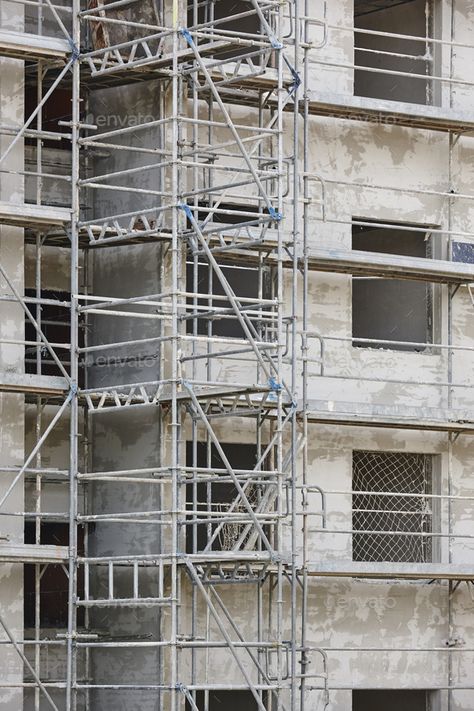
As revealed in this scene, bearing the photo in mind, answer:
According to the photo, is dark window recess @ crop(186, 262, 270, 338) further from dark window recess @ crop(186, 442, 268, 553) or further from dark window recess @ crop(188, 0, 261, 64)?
dark window recess @ crop(188, 0, 261, 64)

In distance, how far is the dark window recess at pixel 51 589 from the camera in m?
23.7

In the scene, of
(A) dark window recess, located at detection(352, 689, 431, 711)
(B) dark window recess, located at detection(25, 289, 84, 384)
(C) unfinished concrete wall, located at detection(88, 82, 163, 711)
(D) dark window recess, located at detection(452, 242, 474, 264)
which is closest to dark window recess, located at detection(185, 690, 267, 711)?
(A) dark window recess, located at detection(352, 689, 431, 711)

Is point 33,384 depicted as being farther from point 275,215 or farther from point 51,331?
point 275,215

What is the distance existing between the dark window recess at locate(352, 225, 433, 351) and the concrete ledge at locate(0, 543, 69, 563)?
5538 mm

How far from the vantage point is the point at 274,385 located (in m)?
22.1

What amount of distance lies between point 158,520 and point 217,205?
3.67 meters

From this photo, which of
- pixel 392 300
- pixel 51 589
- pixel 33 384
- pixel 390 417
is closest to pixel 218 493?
pixel 390 417

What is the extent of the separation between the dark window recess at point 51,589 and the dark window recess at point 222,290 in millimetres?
2922

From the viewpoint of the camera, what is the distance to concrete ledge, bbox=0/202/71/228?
73.0 feet

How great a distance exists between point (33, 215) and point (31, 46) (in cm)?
192

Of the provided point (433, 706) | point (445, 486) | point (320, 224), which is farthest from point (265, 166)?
point (433, 706)

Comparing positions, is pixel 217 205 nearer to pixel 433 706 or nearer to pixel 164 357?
pixel 164 357

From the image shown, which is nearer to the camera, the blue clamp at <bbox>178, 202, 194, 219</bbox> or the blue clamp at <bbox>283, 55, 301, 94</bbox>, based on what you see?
the blue clamp at <bbox>178, 202, 194, 219</bbox>

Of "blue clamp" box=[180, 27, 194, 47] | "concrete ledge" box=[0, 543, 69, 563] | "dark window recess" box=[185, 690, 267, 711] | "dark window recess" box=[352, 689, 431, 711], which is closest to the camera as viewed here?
"concrete ledge" box=[0, 543, 69, 563]
